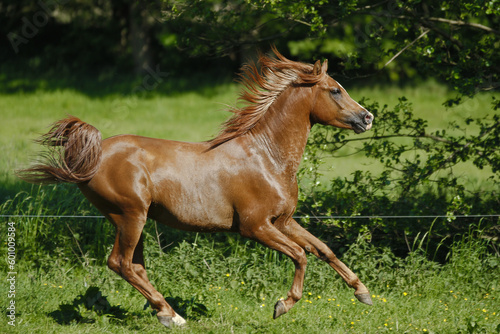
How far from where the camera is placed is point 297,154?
17.5ft

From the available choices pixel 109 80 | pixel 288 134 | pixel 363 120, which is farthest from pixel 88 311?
pixel 109 80

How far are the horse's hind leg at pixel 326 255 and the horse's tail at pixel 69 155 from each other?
1731 mm

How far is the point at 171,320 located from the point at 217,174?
129cm

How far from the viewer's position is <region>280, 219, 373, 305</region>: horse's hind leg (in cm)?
515

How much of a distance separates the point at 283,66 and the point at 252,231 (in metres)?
1.49

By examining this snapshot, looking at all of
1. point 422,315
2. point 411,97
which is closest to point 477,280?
point 422,315

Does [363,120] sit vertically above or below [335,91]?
below

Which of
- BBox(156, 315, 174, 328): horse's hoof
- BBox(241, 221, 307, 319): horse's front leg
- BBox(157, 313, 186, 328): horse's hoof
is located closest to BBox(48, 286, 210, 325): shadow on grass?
BBox(157, 313, 186, 328): horse's hoof

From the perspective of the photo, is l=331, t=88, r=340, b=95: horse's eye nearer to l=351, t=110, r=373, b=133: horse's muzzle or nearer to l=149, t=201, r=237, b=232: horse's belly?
l=351, t=110, r=373, b=133: horse's muzzle

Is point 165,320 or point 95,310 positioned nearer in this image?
point 165,320

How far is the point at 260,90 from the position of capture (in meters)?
5.51

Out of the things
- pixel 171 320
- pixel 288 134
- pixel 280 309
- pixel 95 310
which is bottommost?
pixel 95 310

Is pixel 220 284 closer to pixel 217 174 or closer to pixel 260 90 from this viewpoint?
pixel 217 174

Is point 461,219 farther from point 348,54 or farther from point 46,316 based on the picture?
point 46,316
